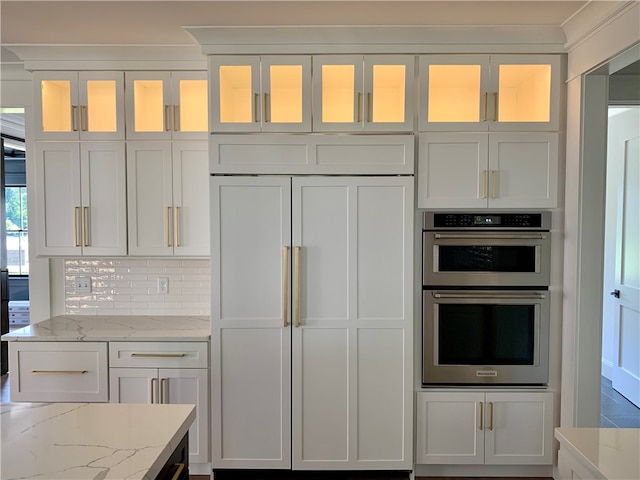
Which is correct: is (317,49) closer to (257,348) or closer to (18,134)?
(257,348)

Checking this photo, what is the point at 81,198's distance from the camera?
2736 millimetres

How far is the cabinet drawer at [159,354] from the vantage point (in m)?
2.51

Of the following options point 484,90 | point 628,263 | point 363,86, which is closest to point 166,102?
point 363,86

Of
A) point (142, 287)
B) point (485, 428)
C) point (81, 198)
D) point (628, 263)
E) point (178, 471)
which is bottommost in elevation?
point (485, 428)

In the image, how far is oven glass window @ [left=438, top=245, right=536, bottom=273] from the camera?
250cm

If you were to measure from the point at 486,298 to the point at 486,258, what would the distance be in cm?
23

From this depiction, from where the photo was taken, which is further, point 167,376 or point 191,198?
point 191,198

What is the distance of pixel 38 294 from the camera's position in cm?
304

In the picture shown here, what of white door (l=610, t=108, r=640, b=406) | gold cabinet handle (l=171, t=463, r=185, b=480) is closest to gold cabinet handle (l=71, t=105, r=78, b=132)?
gold cabinet handle (l=171, t=463, r=185, b=480)

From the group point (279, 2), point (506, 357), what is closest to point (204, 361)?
point (506, 357)

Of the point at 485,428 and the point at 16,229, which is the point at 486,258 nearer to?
the point at 485,428

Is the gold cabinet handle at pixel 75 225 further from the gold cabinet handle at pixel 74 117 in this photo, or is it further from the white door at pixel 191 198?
the white door at pixel 191 198

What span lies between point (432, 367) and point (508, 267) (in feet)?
2.44

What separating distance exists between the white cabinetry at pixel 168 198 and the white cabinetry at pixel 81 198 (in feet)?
0.26
